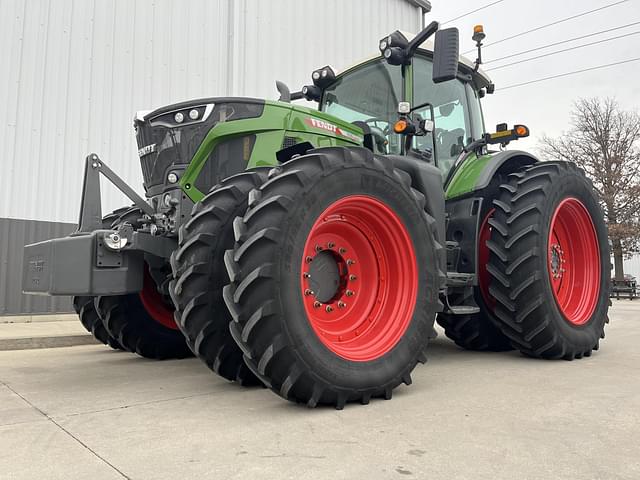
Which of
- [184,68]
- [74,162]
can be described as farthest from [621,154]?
[74,162]

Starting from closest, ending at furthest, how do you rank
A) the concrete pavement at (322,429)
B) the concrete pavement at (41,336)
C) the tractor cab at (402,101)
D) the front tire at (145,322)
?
the concrete pavement at (322,429), the front tire at (145,322), the tractor cab at (402,101), the concrete pavement at (41,336)

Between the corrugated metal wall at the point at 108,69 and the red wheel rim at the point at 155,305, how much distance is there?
4741 millimetres

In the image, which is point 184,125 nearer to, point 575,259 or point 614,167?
point 575,259

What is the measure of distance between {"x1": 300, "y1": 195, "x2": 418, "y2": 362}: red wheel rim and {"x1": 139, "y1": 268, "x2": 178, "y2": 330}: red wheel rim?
1.93 m

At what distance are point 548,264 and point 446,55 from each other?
77.1 inches

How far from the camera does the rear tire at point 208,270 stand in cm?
328

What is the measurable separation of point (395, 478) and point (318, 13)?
11.0 m

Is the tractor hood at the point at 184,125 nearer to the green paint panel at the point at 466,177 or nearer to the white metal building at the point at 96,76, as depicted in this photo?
the green paint panel at the point at 466,177

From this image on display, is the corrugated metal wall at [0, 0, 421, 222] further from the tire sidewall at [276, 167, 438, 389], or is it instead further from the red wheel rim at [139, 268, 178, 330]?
the tire sidewall at [276, 167, 438, 389]

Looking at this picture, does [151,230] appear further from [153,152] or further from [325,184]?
[325,184]

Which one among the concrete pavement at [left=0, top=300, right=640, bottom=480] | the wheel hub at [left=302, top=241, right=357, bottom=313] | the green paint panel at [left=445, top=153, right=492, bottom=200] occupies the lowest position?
the concrete pavement at [left=0, top=300, right=640, bottom=480]

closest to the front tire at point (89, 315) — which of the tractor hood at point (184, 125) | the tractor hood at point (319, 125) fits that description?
the tractor hood at point (184, 125)

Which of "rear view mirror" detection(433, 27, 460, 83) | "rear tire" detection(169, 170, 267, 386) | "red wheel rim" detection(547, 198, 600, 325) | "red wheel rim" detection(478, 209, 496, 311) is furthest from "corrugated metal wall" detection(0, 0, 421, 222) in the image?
"rear tire" detection(169, 170, 267, 386)

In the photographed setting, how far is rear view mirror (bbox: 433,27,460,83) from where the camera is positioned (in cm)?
388
